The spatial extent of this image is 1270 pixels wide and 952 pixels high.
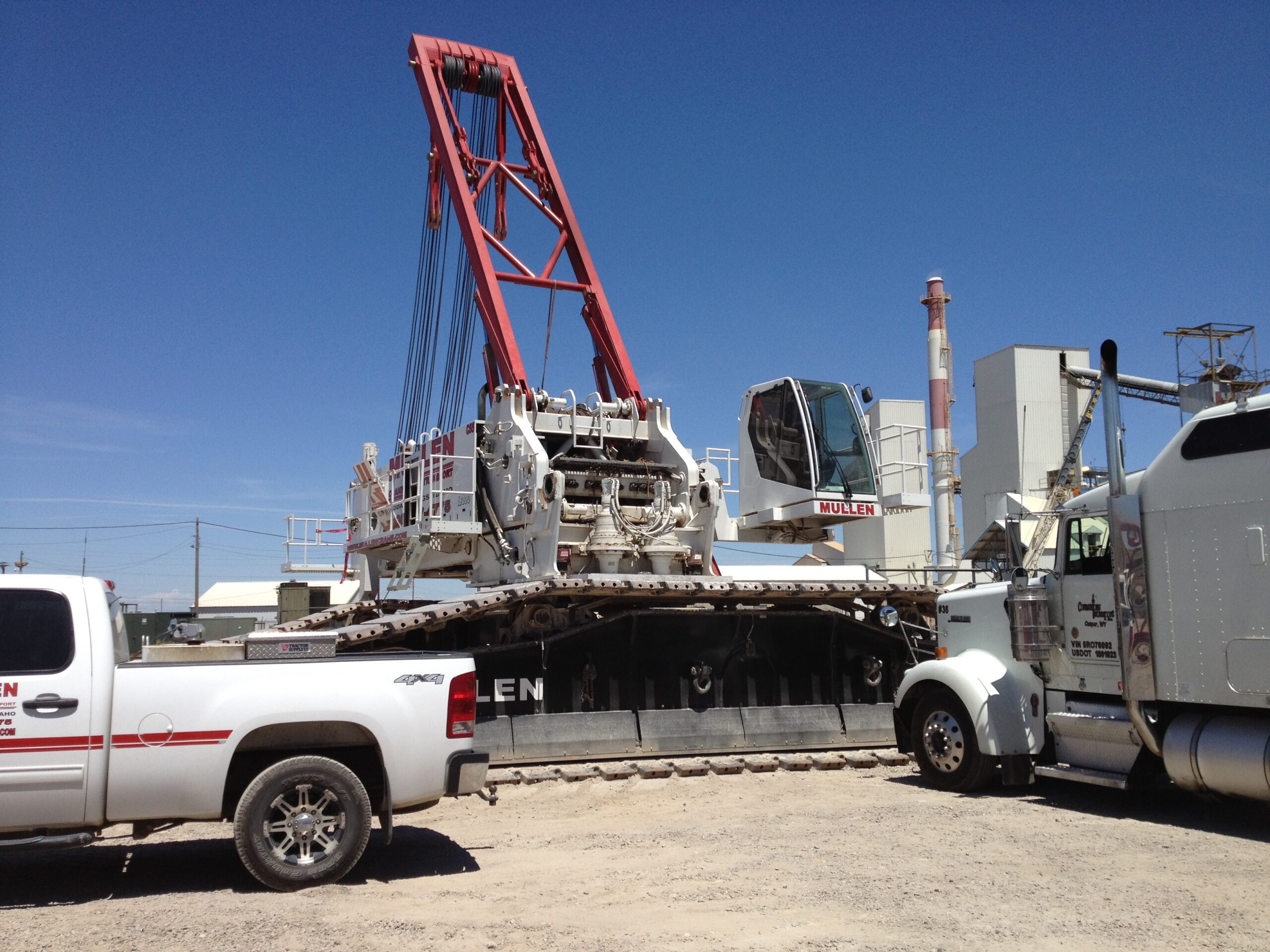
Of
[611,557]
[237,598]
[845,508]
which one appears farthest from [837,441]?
[237,598]

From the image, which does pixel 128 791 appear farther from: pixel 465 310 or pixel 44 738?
pixel 465 310

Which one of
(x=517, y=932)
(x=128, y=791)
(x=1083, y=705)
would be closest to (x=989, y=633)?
(x=1083, y=705)

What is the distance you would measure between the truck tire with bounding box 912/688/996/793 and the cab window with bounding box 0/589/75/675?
24.4ft

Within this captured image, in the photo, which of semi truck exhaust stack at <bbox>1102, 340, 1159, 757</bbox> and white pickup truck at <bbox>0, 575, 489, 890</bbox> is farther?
semi truck exhaust stack at <bbox>1102, 340, 1159, 757</bbox>

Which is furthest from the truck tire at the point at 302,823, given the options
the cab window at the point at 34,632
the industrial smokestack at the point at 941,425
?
the industrial smokestack at the point at 941,425

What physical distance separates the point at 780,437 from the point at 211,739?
10815 mm

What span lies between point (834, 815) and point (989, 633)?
2.64m

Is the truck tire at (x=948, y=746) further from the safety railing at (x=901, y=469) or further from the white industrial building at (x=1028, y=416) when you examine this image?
the white industrial building at (x=1028, y=416)

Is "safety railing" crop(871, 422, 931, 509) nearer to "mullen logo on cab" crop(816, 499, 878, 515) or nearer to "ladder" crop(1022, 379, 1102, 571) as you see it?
"mullen logo on cab" crop(816, 499, 878, 515)

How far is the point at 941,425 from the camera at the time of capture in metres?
44.6

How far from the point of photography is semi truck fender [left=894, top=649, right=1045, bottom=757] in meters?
10.2

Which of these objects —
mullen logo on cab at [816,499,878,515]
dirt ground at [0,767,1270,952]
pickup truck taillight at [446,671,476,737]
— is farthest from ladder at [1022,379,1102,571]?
pickup truck taillight at [446,671,476,737]

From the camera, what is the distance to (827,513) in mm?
15922

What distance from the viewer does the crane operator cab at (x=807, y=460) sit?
628 inches
